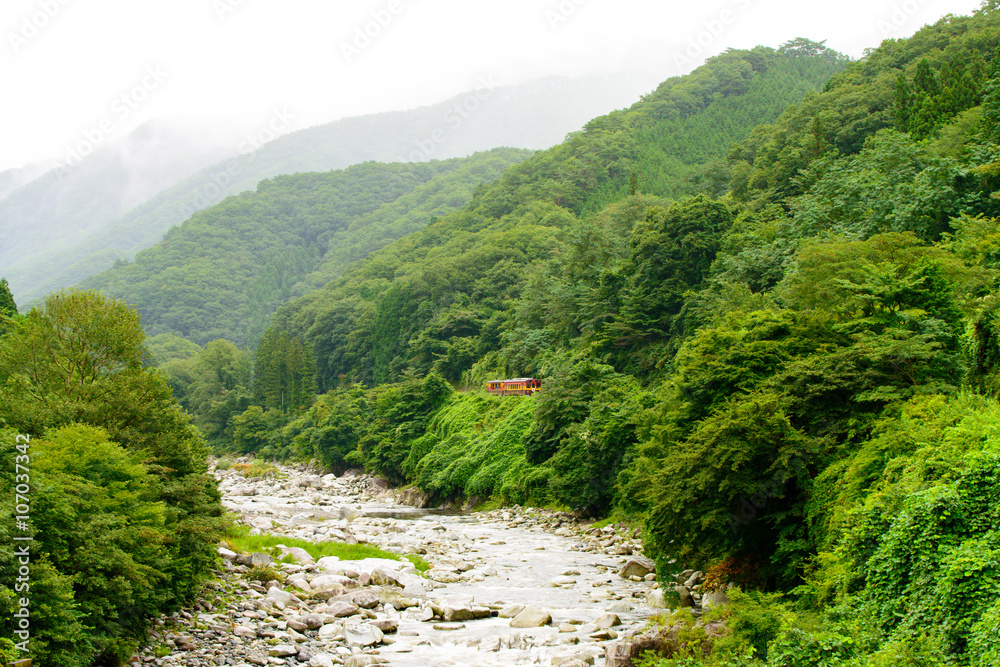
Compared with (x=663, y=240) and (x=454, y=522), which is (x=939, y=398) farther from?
(x=663, y=240)

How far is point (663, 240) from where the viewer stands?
45625 mm

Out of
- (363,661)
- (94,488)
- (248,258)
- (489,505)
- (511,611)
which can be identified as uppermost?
(248,258)

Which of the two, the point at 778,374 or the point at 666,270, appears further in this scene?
the point at 666,270

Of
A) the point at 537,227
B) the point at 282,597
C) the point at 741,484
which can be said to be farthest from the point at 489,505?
the point at 537,227

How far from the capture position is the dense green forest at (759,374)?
11.8 m

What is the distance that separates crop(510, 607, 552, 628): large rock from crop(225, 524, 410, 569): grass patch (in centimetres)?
986

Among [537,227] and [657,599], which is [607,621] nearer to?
[657,599]

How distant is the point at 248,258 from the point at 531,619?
172 meters

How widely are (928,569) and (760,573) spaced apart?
6232 mm

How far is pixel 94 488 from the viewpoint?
13.6 meters

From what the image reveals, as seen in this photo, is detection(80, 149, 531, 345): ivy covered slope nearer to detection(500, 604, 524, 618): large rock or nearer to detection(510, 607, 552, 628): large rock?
detection(500, 604, 524, 618): large rock

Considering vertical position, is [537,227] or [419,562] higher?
[537,227]

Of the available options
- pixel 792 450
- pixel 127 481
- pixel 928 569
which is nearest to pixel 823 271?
pixel 792 450

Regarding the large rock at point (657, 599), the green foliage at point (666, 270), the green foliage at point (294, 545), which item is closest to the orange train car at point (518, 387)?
the green foliage at point (666, 270)
